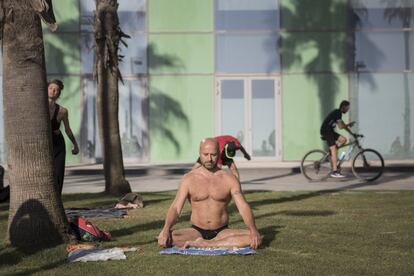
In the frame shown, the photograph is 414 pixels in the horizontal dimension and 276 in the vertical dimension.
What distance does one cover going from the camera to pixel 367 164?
1878 cm

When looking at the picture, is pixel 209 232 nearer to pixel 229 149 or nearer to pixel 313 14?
pixel 229 149

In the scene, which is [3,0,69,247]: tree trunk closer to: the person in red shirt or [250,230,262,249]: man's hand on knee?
[250,230,262,249]: man's hand on knee

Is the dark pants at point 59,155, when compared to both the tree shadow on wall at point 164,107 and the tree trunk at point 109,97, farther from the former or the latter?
the tree shadow on wall at point 164,107

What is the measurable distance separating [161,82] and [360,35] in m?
7.44

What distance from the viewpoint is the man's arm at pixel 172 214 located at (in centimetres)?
773

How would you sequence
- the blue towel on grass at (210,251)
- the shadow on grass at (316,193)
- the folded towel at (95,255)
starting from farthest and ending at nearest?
the shadow on grass at (316,193), the blue towel on grass at (210,251), the folded towel at (95,255)

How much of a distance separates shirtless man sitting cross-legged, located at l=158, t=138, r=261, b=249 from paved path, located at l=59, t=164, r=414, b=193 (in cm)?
891

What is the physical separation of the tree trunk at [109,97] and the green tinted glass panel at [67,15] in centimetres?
1432

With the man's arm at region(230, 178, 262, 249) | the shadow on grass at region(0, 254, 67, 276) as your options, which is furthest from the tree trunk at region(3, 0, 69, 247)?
the man's arm at region(230, 178, 262, 249)

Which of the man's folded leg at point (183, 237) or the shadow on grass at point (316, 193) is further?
the shadow on grass at point (316, 193)

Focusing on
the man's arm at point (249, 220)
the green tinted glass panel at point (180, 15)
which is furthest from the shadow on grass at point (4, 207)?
the green tinted glass panel at point (180, 15)

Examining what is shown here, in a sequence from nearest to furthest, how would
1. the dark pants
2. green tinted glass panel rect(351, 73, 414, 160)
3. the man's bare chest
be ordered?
the man's bare chest < the dark pants < green tinted glass panel rect(351, 73, 414, 160)

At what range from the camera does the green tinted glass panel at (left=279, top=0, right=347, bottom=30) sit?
2873 cm

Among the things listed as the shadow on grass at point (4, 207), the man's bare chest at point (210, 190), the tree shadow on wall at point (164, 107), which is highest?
the tree shadow on wall at point (164, 107)
